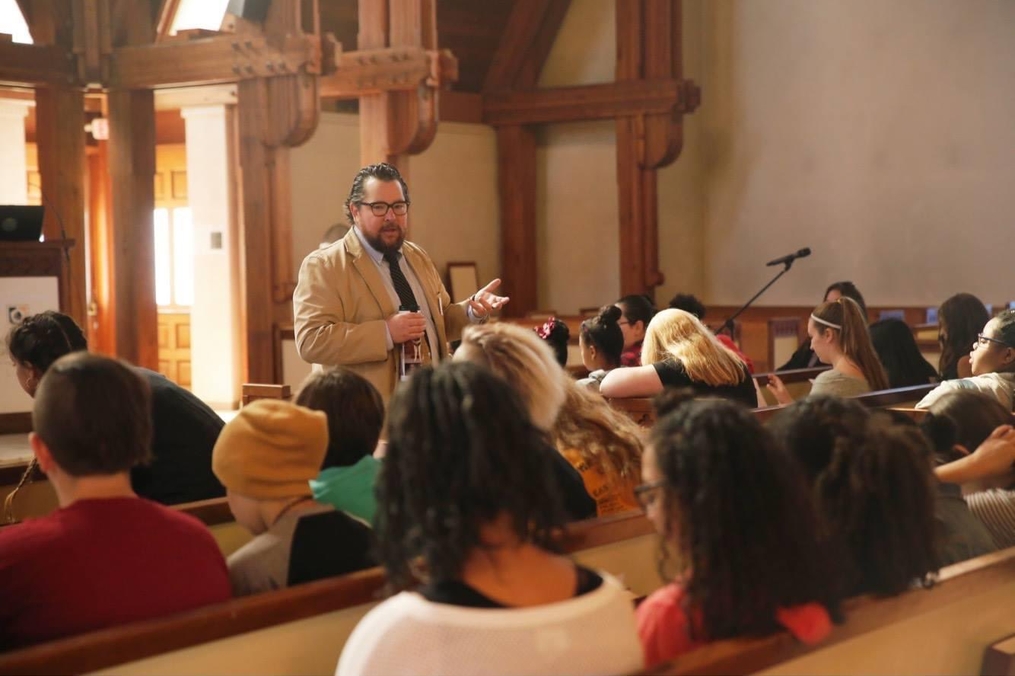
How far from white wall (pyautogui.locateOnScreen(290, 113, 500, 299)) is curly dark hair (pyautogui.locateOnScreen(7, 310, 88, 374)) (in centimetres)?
649

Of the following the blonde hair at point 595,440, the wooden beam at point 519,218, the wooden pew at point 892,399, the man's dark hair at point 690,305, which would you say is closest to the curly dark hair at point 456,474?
the blonde hair at point 595,440

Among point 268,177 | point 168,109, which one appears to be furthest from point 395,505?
point 168,109

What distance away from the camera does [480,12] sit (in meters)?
11.0

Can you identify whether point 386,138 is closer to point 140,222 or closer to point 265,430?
point 140,222

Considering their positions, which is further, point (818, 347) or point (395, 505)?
point (818, 347)

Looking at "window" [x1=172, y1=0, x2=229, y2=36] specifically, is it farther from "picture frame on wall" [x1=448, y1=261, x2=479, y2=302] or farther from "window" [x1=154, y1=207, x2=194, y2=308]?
"picture frame on wall" [x1=448, y1=261, x2=479, y2=302]

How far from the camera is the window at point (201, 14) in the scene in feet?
27.3

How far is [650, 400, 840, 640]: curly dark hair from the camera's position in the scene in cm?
171

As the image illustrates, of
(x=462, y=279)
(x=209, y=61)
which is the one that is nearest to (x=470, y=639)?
(x=209, y=61)

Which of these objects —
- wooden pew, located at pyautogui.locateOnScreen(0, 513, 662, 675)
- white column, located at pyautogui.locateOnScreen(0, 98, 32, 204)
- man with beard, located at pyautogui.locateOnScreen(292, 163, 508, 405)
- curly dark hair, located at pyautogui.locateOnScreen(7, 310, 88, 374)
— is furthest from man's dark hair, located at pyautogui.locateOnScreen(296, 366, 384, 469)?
white column, located at pyautogui.locateOnScreen(0, 98, 32, 204)

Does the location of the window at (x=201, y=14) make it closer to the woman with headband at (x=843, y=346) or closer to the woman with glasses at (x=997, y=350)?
the woman with headband at (x=843, y=346)

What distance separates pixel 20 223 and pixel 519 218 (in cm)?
526

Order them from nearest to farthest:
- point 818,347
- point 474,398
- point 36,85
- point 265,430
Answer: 1. point 474,398
2. point 265,430
3. point 818,347
4. point 36,85

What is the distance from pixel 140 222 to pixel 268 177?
0.92 meters
